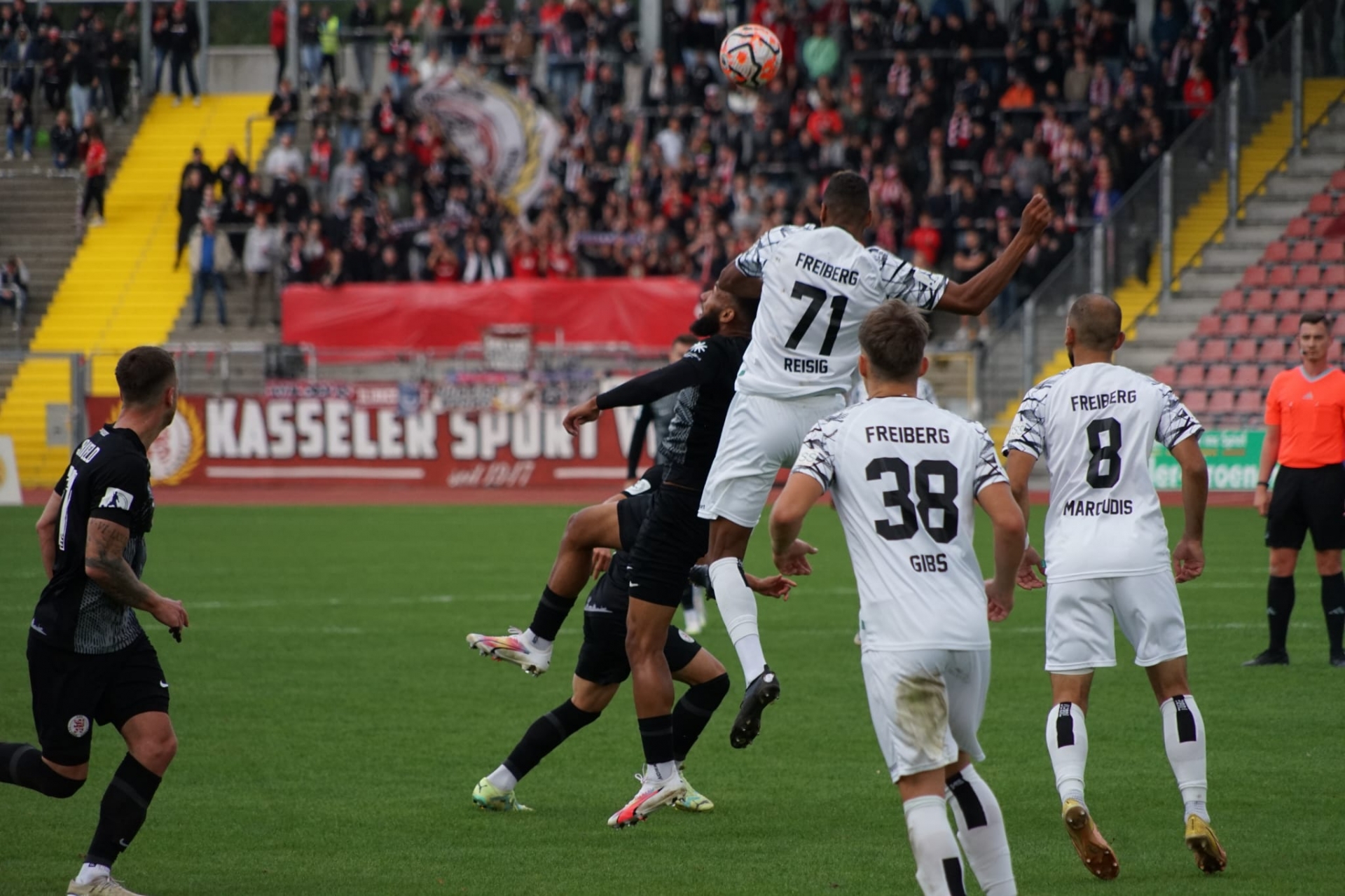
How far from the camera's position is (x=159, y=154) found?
128 ft

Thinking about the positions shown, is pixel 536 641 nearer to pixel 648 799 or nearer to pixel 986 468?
pixel 648 799

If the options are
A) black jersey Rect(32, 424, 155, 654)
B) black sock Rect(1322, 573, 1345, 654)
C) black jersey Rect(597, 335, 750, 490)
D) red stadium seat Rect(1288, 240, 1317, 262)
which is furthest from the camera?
red stadium seat Rect(1288, 240, 1317, 262)

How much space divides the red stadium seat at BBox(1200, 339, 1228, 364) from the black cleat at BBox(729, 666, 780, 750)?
69.6 ft

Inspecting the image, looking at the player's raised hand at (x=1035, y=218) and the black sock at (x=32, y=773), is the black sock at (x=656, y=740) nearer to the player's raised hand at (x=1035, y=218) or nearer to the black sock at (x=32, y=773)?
the black sock at (x=32, y=773)

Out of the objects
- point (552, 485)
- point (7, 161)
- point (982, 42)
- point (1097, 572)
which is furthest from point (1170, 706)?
point (7, 161)

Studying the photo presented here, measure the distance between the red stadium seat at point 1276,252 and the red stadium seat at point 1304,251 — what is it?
9 cm

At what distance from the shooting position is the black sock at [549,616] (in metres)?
7.89

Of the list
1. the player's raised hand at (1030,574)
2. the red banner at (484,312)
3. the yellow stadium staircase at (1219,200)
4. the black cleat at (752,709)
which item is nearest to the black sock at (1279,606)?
the player's raised hand at (1030,574)

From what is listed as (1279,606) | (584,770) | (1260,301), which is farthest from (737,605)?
(1260,301)

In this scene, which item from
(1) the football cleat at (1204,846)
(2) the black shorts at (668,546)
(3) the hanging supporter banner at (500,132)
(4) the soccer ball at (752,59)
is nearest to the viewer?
(1) the football cleat at (1204,846)

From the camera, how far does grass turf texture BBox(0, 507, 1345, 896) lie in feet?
21.5

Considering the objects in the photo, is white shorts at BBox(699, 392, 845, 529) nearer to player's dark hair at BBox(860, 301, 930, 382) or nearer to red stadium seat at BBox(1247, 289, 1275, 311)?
player's dark hair at BBox(860, 301, 930, 382)

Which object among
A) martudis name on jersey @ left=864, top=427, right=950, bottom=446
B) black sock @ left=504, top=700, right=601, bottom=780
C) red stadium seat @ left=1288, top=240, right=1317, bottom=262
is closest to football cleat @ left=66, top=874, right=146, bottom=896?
black sock @ left=504, top=700, right=601, bottom=780

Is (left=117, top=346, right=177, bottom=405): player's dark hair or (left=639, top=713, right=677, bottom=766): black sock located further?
(left=639, top=713, right=677, bottom=766): black sock
